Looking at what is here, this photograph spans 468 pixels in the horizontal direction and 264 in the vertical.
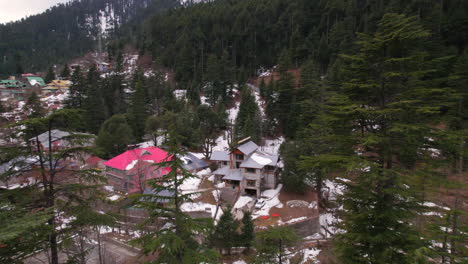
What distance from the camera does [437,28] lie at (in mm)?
33594

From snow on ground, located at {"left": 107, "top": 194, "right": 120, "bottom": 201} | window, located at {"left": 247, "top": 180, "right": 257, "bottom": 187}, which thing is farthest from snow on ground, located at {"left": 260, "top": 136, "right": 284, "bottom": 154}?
snow on ground, located at {"left": 107, "top": 194, "right": 120, "bottom": 201}

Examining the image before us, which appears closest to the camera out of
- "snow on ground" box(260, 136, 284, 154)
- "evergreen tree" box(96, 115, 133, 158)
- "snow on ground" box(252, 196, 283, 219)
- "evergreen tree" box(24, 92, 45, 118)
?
"evergreen tree" box(24, 92, 45, 118)

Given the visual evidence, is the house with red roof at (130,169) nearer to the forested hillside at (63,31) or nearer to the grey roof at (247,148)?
the grey roof at (247,148)

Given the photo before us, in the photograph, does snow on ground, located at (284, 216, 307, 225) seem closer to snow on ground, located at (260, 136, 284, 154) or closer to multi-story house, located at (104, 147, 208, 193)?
multi-story house, located at (104, 147, 208, 193)

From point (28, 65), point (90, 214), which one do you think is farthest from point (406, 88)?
point (28, 65)

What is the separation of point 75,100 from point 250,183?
126 feet

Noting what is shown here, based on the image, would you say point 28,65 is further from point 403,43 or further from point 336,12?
point 403,43

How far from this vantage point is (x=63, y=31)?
133m

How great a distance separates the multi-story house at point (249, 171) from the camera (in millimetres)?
24594

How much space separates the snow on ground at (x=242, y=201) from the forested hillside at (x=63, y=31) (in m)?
97.6

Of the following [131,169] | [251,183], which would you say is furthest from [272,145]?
[131,169]

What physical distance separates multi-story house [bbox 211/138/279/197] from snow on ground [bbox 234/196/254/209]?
83cm

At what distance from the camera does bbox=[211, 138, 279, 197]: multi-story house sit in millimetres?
24594

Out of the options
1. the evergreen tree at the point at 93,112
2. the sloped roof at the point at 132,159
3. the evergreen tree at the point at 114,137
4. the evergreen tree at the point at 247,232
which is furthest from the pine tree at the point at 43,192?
the evergreen tree at the point at 93,112
